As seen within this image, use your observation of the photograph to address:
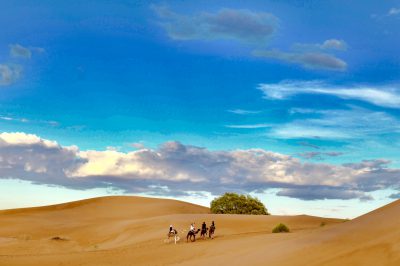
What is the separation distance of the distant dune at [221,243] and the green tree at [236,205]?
1059 centimetres

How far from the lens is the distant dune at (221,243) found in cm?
2033

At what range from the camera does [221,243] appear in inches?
1241

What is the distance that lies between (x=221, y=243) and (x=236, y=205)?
37.7 m

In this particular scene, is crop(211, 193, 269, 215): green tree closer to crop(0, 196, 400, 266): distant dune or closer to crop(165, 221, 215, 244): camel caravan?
crop(0, 196, 400, 266): distant dune

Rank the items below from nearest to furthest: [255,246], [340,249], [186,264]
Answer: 1. [340,249]
2. [186,264]
3. [255,246]

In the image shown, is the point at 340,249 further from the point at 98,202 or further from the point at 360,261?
the point at 98,202

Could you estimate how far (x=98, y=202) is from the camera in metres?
97.9

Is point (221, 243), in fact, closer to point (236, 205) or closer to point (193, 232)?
point (193, 232)

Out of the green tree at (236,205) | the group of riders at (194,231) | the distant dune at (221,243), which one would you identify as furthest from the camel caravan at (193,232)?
the green tree at (236,205)

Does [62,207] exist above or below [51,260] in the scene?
above

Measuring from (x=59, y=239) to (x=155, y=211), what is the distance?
108 feet

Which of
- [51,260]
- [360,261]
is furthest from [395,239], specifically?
[51,260]

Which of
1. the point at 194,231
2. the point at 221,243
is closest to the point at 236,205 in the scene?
the point at 194,231

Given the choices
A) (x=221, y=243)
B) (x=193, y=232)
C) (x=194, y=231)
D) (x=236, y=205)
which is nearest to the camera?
(x=221, y=243)
